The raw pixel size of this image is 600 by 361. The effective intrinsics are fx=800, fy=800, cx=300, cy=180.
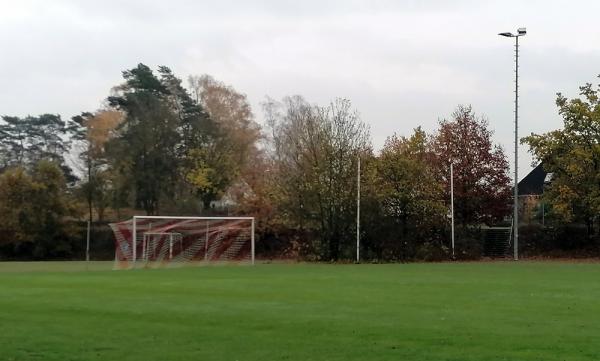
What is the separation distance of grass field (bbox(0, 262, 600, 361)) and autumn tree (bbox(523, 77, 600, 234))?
74.1 feet

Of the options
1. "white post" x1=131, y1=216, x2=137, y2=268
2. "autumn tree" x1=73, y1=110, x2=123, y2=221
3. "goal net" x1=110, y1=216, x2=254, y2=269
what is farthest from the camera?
"autumn tree" x1=73, y1=110, x2=123, y2=221

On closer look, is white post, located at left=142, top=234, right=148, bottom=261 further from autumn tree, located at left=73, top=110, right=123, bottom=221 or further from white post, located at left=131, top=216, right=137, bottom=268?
autumn tree, located at left=73, top=110, right=123, bottom=221

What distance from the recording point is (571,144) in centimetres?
4481

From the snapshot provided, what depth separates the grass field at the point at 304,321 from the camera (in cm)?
1016

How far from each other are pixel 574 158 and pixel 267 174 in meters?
20.8

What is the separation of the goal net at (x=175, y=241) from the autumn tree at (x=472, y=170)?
1387 centimetres

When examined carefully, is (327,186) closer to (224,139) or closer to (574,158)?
(574,158)

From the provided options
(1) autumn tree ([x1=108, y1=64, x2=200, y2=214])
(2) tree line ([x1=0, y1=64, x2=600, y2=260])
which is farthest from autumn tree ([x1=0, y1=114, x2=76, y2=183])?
(1) autumn tree ([x1=108, y1=64, x2=200, y2=214])

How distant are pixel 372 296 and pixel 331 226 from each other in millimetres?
25219

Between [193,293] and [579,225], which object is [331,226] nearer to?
[579,225]

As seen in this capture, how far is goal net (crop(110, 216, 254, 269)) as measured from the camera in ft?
132

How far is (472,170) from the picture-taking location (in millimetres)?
49188

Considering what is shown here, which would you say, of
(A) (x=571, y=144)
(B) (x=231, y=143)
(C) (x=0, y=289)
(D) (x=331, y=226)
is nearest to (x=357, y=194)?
(D) (x=331, y=226)

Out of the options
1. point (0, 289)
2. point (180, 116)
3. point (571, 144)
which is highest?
point (180, 116)
